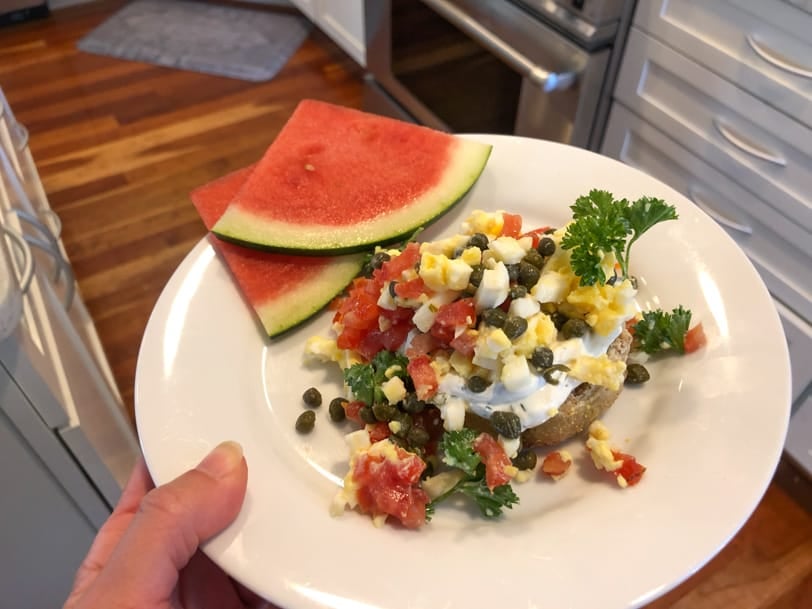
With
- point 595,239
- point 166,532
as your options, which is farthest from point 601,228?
point 166,532

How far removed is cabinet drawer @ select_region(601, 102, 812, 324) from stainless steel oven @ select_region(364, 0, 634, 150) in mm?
111

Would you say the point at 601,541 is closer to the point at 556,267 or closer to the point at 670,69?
the point at 556,267

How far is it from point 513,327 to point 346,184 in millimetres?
598

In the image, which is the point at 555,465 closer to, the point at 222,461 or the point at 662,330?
the point at 662,330

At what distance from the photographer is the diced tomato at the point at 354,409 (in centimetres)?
109

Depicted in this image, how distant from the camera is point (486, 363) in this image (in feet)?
3.27

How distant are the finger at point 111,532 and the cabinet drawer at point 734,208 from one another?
1613mm

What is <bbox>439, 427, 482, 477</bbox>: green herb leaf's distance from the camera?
3.14 ft

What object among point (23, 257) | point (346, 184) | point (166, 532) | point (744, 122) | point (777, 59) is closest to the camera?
point (166, 532)

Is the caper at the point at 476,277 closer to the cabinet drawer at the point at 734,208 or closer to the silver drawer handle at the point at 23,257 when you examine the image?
the silver drawer handle at the point at 23,257

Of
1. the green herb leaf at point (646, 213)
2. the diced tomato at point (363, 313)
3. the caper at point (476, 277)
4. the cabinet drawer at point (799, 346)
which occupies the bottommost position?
the cabinet drawer at point (799, 346)

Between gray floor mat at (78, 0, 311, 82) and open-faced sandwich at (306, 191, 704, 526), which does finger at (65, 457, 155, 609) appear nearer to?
open-faced sandwich at (306, 191, 704, 526)

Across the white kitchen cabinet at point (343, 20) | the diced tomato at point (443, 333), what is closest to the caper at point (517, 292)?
the diced tomato at point (443, 333)

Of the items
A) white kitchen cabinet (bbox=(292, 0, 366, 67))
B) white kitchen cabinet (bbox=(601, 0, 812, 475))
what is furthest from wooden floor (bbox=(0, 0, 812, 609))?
white kitchen cabinet (bbox=(601, 0, 812, 475))
